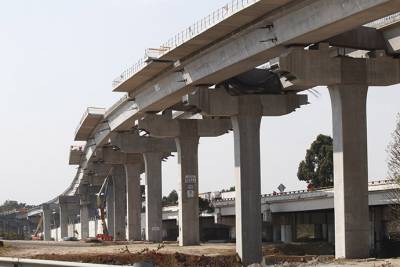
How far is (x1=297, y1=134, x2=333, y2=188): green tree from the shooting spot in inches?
5423

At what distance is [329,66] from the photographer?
42.1 m

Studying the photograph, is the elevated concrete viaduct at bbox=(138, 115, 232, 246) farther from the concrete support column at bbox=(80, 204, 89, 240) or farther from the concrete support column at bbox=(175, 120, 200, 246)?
the concrete support column at bbox=(80, 204, 89, 240)

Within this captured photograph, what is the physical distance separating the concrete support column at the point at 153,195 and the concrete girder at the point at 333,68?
132ft

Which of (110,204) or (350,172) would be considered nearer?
(350,172)

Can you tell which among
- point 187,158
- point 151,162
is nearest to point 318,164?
point 151,162

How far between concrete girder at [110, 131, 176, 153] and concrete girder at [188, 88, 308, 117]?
93.4 ft

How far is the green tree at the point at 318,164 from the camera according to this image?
137750mm

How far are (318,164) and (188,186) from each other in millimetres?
77388

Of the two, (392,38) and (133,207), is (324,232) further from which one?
(392,38)

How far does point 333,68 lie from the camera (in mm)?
42062

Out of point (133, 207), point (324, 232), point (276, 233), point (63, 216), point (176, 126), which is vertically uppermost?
point (176, 126)

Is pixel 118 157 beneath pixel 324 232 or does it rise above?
above

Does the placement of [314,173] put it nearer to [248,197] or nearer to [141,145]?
[141,145]

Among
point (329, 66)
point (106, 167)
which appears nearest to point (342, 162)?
point (329, 66)
